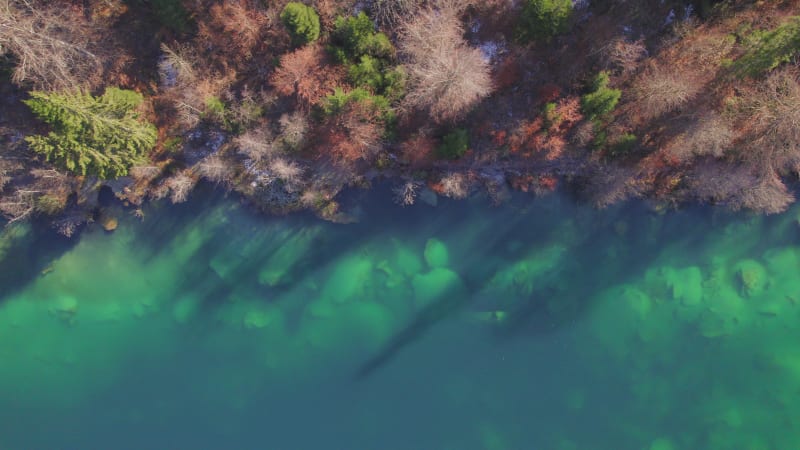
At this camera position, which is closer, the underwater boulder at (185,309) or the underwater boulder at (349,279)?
the underwater boulder at (349,279)

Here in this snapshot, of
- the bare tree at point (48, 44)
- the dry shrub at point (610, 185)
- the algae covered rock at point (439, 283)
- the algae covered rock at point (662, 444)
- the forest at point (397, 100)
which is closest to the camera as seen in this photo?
the bare tree at point (48, 44)

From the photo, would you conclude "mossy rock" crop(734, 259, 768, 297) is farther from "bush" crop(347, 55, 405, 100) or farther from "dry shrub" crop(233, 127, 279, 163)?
"dry shrub" crop(233, 127, 279, 163)

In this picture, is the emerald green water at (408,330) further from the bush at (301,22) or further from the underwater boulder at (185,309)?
the bush at (301,22)

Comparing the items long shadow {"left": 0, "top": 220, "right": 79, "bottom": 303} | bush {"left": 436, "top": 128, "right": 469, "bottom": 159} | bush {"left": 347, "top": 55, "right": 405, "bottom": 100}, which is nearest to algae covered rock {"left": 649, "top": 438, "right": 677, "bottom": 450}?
bush {"left": 436, "top": 128, "right": 469, "bottom": 159}

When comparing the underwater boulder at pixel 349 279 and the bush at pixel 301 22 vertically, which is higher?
the bush at pixel 301 22

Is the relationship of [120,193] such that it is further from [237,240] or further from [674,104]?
[674,104]

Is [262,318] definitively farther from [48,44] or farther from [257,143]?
[48,44]

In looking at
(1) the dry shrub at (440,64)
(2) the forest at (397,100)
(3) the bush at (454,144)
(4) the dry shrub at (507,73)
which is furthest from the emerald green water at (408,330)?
(1) the dry shrub at (440,64)

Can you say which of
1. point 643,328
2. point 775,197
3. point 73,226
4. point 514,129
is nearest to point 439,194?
point 514,129
